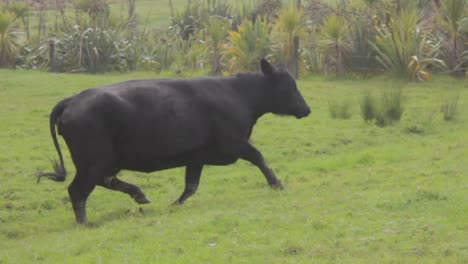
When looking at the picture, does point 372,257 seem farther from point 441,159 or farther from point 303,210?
point 441,159

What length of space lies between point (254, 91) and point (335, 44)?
35.5 feet

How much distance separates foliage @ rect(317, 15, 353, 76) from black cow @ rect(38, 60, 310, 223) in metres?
10.5

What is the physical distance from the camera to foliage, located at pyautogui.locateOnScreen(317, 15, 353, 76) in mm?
21484


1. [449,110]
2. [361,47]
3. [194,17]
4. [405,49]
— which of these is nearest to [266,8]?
[194,17]

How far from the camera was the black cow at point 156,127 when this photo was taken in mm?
9430

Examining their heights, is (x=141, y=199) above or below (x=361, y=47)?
above

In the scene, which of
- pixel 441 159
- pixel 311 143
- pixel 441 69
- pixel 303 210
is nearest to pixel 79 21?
pixel 441 69

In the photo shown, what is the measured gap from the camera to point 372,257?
Result: 6.93 meters

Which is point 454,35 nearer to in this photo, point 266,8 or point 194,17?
point 266,8

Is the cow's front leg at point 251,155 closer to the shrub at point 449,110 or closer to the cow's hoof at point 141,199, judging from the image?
the cow's hoof at point 141,199

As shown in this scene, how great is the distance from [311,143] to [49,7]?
1213 inches

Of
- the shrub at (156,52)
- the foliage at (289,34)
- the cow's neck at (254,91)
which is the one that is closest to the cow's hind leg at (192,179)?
the cow's neck at (254,91)

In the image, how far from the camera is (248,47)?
72.9 feet

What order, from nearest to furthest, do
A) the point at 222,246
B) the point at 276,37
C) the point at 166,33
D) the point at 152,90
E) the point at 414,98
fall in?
the point at 222,246
the point at 152,90
the point at 414,98
the point at 276,37
the point at 166,33
